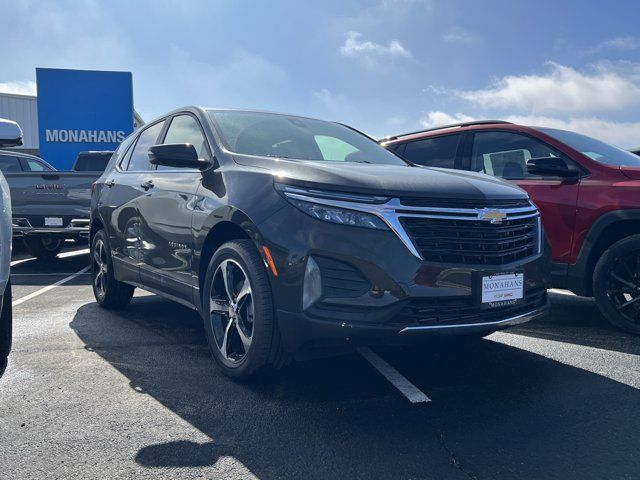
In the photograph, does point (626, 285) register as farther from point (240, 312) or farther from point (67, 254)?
point (67, 254)

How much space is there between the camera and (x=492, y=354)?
12.6 feet

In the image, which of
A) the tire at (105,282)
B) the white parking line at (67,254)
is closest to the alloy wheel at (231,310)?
the tire at (105,282)

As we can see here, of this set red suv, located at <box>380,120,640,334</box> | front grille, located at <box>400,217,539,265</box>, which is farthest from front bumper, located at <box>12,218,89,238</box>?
front grille, located at <box>400,217,539,265</box>

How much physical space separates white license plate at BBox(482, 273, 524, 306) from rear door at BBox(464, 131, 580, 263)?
1.86 m

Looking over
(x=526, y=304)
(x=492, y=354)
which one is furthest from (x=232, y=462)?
(x=492, y=354)

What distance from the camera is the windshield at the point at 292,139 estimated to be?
373 cm

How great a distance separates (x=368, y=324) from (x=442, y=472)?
721mm

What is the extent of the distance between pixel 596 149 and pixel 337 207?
334cm

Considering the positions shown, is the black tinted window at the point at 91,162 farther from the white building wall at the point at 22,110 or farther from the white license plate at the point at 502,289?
the white building wall at the point at 22,110

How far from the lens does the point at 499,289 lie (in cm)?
290

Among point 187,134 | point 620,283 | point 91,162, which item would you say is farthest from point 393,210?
point 91,162

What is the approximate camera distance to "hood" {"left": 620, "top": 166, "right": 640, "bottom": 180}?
14.4ft

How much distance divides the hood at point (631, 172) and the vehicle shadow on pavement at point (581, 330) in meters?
1.23

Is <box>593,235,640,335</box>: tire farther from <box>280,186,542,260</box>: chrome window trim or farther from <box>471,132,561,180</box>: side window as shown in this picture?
<box>280,186,542,260</box>: chrome window trim
